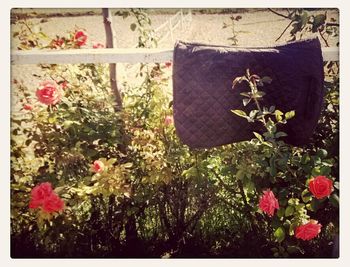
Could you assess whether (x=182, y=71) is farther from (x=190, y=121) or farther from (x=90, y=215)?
(x=90, y=215)

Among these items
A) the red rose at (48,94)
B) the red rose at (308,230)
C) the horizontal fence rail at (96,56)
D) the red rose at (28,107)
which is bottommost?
the red rose at (308,230)

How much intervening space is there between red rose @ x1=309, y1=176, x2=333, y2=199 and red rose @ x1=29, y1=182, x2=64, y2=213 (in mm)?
1382

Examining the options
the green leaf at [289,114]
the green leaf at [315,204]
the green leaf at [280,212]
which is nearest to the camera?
the green leaf at [289,114]

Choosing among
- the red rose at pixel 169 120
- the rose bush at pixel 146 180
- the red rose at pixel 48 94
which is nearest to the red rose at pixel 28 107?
the rose bush at pixel 146 180

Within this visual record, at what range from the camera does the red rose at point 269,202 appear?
6.74 ft

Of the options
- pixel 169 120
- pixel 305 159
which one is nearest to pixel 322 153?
pixel 305 159

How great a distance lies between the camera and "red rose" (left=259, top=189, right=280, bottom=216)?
205cm

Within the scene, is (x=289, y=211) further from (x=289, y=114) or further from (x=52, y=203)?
(x=52, y=203)

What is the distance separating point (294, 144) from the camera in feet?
7.18

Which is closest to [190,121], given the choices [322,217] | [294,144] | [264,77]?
[264,77]

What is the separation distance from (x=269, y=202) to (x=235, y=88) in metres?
0.64

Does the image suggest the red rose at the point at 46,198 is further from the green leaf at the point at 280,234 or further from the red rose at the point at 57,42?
the green leaf at the point at 280,234

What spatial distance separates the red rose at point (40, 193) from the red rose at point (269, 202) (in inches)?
46.5

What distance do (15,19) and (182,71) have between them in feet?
3.27
